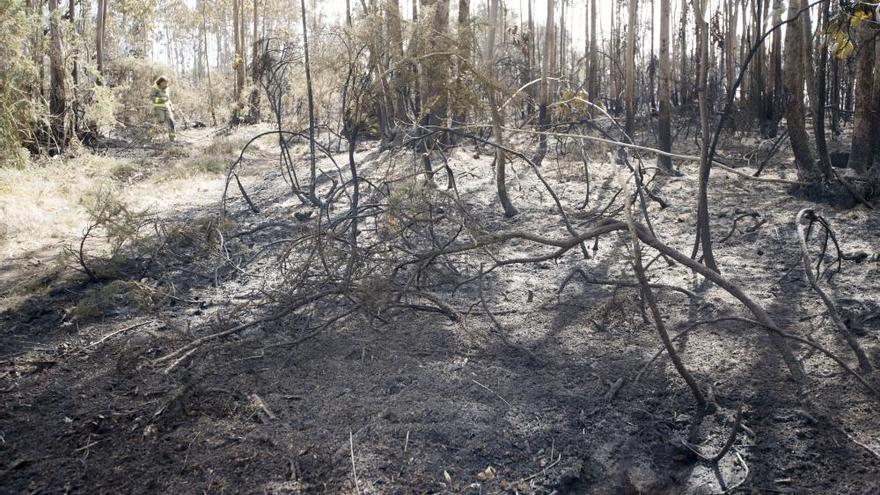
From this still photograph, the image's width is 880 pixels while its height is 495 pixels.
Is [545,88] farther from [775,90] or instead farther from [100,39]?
[100,39]

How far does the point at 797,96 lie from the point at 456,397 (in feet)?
16.4

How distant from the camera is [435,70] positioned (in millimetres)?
5277

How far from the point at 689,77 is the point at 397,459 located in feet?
47.2

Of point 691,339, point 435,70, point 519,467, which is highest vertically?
point 435,70

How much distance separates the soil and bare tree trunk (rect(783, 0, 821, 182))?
2.01 m

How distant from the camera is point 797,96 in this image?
620 centimetres

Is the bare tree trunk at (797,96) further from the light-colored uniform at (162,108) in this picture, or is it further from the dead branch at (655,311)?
the light-colored uniform at (162,108)

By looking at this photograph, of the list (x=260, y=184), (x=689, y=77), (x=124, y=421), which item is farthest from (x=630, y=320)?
(x=689, y=77)

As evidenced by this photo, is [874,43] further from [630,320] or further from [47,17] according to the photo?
[47,17]

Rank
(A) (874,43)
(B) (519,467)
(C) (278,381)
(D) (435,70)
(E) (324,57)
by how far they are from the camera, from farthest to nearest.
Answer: (E) (324,57) < (A) (874,43) < (D) (435,70) < (C) (278,381) < (B) (519,467)

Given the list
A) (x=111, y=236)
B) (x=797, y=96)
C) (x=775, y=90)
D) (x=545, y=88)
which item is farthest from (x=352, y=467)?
(x=775, y=90)

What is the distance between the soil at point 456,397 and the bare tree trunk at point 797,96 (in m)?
2.01

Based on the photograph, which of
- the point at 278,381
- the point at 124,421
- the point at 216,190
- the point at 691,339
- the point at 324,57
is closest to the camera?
the point at 124,421

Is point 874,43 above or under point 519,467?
above
